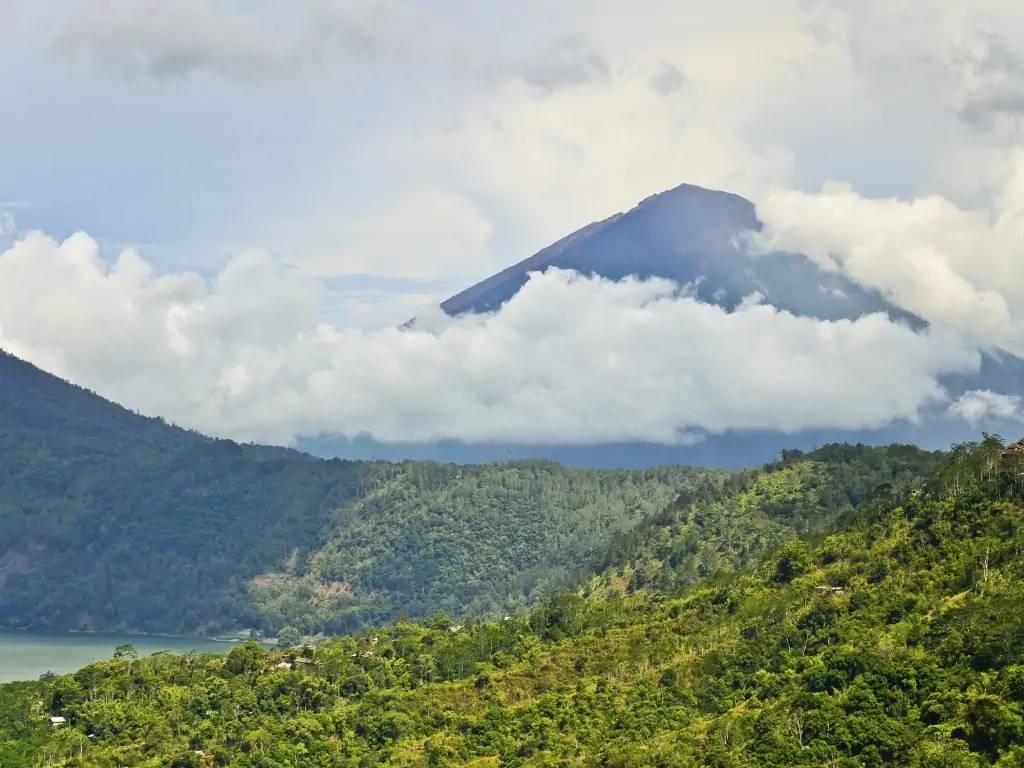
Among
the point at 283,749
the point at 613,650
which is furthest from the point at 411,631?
the point at 283,749

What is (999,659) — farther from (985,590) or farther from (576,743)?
(576,743)

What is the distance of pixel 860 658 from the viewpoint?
312ft

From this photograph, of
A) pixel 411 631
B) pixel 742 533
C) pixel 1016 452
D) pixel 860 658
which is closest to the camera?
pixel 860 658

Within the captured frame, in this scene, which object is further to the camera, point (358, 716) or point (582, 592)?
point (582, 592)

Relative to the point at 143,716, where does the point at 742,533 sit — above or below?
above

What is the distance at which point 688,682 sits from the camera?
110812 millimetres

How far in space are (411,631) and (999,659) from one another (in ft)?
253

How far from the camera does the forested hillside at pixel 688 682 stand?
8594cm

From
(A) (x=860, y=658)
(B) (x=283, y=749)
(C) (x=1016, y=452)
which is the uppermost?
(C) (x=1016, y=452)

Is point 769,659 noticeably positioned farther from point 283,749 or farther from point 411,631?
point 411,631

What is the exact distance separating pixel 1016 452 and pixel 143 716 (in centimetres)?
7333

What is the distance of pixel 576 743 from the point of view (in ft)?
330

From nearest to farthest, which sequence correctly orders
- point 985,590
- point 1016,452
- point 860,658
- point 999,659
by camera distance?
point 999,659, point 860,658, point 985,590, point 1016,452

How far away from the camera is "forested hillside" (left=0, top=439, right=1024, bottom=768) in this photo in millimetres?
85938
